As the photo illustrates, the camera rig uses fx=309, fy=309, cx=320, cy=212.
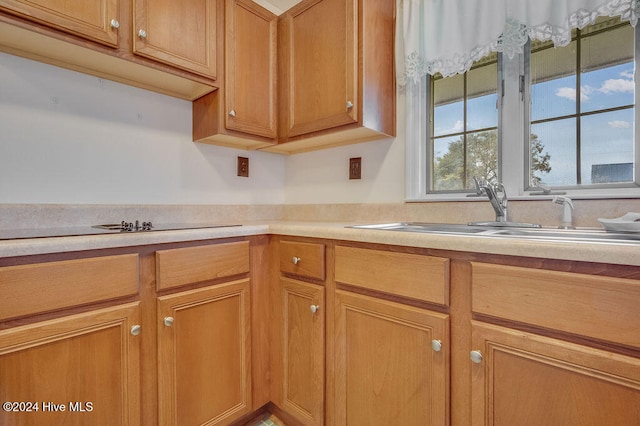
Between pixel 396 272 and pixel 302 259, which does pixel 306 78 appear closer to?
pixel 302 259

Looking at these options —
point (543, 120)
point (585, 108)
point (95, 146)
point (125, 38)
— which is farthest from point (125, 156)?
point (585, 108)

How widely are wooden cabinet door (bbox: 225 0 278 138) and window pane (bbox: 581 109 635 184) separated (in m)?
1.45

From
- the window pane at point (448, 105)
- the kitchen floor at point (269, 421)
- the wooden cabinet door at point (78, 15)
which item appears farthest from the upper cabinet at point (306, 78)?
the kitchen floor at point (269, 421)

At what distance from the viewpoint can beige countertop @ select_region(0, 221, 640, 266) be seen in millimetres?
661

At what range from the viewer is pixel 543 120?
4.28ft

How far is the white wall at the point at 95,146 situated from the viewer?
3.95ft

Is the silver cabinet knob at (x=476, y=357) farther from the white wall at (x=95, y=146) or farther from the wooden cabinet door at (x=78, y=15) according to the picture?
the wooden cabinet door at (x=78, y=15)

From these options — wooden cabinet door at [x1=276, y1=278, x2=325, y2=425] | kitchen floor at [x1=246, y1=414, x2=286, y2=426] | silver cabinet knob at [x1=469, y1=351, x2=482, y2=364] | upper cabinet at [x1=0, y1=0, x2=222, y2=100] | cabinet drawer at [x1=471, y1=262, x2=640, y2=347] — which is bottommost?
kitchen floor at [x1=246, y1=414, x2=286, y2=426]

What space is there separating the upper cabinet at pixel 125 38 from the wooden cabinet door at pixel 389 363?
1.21 meters

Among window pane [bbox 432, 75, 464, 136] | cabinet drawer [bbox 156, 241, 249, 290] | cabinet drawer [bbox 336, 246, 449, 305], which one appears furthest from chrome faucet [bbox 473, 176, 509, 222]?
cabinet drawer [bbox 156, 241, 249, 290]

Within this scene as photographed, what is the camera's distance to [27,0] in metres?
1.00

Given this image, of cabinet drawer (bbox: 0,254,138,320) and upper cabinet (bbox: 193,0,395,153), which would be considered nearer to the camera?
cabinet drawer (bbox: 0,254,138,320)

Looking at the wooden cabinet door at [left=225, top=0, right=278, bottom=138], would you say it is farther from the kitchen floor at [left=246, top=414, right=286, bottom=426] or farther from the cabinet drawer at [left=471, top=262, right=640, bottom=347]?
the kitchen floor at [left=246, top=414, right=286, bottom=426]

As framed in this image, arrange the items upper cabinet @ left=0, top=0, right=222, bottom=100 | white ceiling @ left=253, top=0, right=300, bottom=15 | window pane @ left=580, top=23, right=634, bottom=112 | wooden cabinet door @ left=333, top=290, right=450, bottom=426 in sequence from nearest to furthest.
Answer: wooden cabinet door @ left=333, top=290, right=450, bottom=426 → upper cabinet @ left=0, top=0, right=222, bottom=100 → window pane @ left=580, top=23, right=634, bottom=112 → white ceiling @ left=253, top=0, right=300, bottom=15
